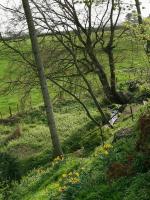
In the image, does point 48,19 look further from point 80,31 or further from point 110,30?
point 110,30

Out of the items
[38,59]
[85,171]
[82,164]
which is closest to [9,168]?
[38,59]

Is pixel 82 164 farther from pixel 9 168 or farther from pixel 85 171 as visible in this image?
pixel 9 168

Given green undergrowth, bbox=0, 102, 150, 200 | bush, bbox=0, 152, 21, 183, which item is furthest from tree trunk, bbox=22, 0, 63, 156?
bush, bbox=0, 152, 21, 183

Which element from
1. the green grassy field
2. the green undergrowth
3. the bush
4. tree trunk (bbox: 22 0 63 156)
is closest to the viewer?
the green undergrowth

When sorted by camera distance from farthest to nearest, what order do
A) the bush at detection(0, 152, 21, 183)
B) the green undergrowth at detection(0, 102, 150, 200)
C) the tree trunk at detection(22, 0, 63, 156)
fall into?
1. the tree trunk at detection(22, 0, 63, 156)
2. the bush at detection(0, 152, 21, 183)
3. the green undergrowth at detection(0, 102, 150, 200)

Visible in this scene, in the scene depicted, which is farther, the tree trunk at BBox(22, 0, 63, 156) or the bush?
the tree trunk at BBox(22, 0, 63, 156)

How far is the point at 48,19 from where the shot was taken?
2700 cm

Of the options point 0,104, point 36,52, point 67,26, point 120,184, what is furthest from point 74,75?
point 0,104

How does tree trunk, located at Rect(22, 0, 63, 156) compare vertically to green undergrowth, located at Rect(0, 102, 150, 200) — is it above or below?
above

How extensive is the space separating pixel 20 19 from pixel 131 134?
11.0 metres

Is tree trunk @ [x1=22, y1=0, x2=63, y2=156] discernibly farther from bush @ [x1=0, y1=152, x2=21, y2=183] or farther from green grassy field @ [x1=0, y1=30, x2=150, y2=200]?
bush @ [x1=0, y1=152, x2=21, y2=183]

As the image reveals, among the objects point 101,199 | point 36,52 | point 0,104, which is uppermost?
point 36,52

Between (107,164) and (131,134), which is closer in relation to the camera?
(107,164)

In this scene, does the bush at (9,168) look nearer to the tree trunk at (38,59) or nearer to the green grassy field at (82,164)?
the green grassy field at (82,164)
